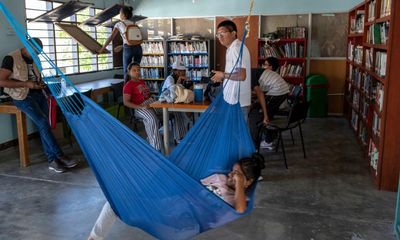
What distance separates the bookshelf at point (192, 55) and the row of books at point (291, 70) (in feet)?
4.84

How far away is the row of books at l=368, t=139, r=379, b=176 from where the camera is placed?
12.3ft

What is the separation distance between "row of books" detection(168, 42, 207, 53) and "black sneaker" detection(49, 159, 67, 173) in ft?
13.5

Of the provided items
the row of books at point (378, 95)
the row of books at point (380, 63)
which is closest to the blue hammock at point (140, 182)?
the row of books at point (378, 95)

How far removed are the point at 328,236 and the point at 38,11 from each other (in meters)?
5.04

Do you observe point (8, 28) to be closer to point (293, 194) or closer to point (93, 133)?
point (93, 133)

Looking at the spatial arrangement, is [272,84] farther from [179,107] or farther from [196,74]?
[196,74]

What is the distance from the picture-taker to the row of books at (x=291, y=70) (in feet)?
23.2

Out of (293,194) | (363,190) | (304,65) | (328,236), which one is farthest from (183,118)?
(304,65)

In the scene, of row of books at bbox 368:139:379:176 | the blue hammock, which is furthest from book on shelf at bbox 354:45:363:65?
the blue hammock

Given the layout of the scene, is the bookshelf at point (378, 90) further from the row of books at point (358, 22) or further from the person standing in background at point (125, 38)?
the person standing in background at point (125, 38)

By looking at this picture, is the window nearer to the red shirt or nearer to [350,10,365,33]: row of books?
the red shirt

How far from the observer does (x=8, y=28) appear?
195 inches

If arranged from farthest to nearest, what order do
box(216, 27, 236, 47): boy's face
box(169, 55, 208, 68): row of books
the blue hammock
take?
box(169, 55, 208, 68): row of books
box(216, 27, 236, 47): boy's face
the blue hammock

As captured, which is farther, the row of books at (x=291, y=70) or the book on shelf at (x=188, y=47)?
the book on shelf at (x=188, y=47)
